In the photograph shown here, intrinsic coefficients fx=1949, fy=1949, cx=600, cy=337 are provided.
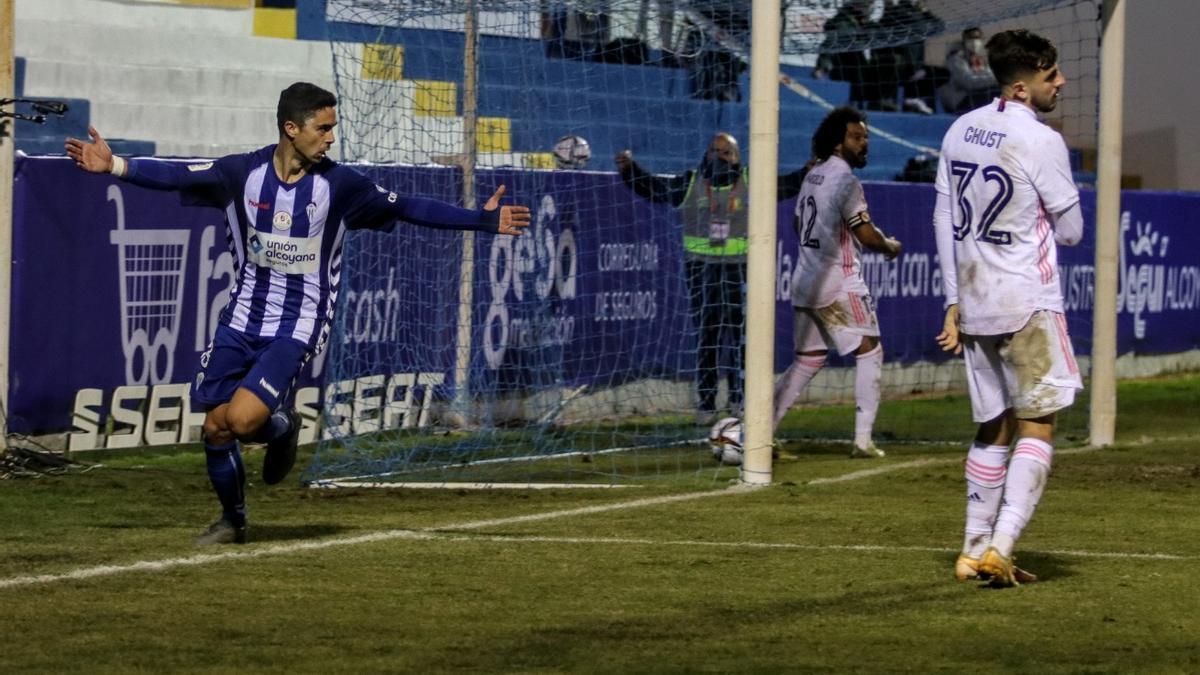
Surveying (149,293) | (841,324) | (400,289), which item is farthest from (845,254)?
(149,293)

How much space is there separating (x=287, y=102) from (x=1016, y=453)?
3040mm

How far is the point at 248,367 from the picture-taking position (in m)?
7.60

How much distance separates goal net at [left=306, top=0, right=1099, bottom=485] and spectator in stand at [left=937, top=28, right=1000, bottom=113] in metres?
6.05

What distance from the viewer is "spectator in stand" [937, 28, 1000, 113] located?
2056cm

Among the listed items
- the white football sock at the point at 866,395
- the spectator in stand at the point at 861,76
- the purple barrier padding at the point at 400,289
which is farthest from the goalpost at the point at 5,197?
the spectator in stand at the point at 861,76

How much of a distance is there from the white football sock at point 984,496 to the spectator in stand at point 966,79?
46.2 feet

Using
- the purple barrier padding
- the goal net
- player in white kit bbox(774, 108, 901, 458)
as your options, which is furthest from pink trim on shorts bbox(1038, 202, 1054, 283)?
the purple barrier padding

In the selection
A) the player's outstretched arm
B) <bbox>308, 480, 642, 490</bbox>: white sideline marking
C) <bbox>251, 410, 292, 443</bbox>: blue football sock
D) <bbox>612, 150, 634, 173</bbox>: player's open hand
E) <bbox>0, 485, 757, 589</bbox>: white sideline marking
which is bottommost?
<bbox>0, 485, 757, 589</bbox>: white sideline marking

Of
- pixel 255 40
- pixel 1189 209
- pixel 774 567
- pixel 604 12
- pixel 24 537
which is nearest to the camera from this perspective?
pixel 774 567

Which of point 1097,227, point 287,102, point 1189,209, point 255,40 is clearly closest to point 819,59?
point 1189,209

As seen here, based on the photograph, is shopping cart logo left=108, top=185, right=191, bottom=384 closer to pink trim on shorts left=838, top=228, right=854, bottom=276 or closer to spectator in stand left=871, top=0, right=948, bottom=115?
pink trim on shorts left=838, top=228, right=854, bottom=276

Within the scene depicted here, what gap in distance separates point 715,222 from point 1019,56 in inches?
222

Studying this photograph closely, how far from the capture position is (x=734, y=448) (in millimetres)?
10719

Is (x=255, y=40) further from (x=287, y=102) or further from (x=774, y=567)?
(x=774, y=567)
